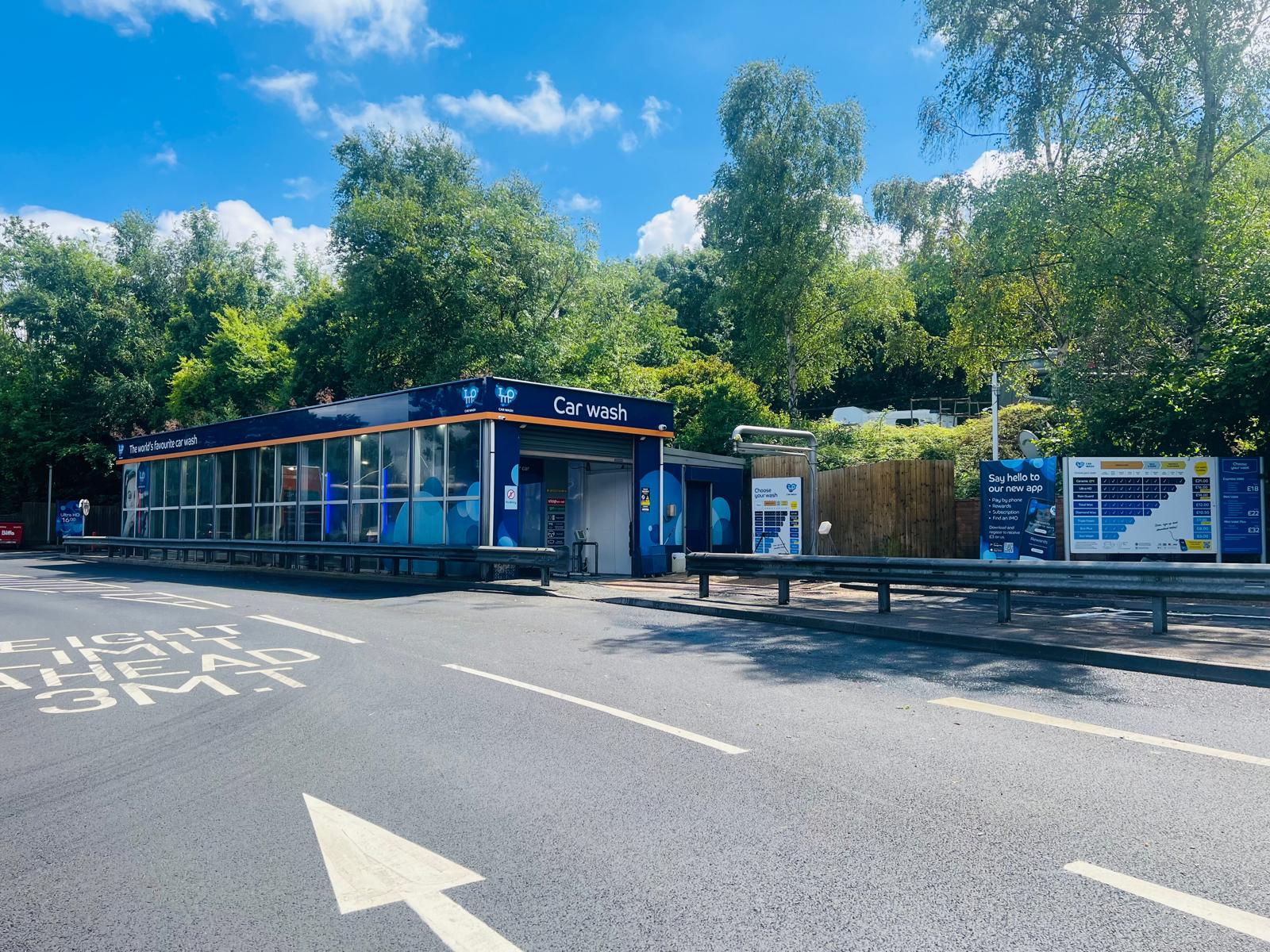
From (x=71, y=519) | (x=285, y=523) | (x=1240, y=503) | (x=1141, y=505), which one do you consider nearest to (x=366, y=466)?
(x=285, y=523)

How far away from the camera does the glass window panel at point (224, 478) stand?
28.8 meters

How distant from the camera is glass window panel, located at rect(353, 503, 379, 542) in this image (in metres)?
22.6

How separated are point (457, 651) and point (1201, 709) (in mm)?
6874

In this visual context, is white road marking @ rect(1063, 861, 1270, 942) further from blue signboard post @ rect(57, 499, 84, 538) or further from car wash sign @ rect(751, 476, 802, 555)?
blue signboard post @ rect(57, 499, 84, 538)

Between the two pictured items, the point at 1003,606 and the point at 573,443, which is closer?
the point at 1003,606

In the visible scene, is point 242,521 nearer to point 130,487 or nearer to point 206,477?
point 206,477

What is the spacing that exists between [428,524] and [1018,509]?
12.4 meters

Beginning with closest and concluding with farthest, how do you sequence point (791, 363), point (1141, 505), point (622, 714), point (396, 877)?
point (396, 877)
point (622, 714)
point (1141, 505)
point (791, 363)

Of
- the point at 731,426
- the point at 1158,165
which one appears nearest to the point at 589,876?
the point at 1158,165

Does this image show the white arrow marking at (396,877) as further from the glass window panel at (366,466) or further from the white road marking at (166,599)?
the glass window panel at (366,466)

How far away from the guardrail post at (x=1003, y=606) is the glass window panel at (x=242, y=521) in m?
22.6

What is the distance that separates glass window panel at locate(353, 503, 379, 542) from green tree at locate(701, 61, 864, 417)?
1708 centimetres

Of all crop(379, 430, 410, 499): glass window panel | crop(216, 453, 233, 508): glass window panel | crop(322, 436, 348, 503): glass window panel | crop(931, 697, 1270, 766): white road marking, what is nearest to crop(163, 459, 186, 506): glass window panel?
crop(216, 453, 233, 508): glass window panel

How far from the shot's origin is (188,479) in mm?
31219
